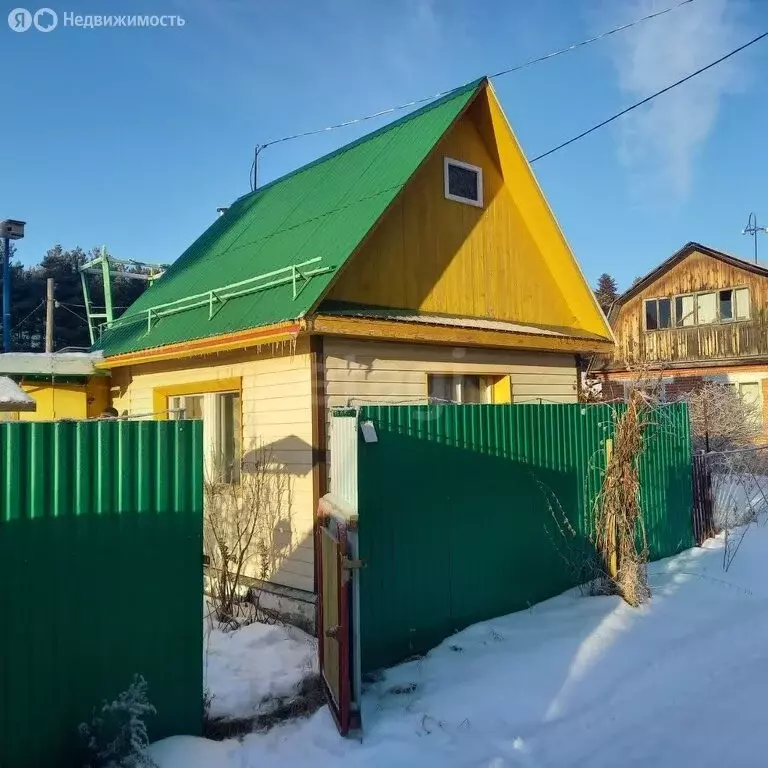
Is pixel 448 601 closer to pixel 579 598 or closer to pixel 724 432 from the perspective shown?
pixel 579 598

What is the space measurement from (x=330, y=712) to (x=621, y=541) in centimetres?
381

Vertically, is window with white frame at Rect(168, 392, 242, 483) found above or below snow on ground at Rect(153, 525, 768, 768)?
above

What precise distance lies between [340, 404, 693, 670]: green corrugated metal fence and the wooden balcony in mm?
16199

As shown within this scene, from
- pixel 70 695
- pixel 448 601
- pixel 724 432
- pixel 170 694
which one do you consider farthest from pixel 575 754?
pixel 724 432

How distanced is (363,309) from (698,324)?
21146 millimetres

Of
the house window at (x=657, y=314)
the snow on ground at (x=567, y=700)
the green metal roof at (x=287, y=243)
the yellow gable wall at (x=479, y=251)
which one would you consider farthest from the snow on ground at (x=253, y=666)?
the house window at (x=657, y=314)

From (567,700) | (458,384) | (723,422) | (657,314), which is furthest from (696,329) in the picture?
(567,700)

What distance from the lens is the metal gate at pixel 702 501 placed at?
31.6ft

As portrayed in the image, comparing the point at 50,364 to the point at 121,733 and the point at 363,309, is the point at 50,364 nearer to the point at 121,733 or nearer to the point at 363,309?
the point at 363,309

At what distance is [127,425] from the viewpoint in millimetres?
4129

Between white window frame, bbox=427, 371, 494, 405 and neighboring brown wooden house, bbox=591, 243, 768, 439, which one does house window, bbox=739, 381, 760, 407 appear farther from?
white window frame, bbox=427, 371, 494, 405

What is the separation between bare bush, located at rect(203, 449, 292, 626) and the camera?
7.27m

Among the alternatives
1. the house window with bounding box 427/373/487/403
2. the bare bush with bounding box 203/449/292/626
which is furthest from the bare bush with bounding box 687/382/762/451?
the bare bush with bounding box 203/449/292/626

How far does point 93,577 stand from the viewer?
3980 millimetres
